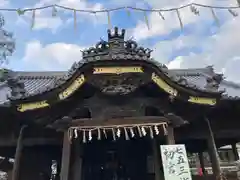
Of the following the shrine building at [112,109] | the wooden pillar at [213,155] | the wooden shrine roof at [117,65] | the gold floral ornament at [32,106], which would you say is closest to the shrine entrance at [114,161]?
the shrine building at [112,109]

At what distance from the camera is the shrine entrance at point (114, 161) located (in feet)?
28.0

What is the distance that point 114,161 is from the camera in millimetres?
8617

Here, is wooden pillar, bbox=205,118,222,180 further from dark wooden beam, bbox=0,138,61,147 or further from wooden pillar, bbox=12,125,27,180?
wooden pillar, bbox=12,125,27,180

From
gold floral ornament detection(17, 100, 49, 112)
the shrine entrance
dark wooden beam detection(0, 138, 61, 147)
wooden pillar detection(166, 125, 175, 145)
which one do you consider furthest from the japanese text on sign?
dark wooden beam detection(0, 138, 61, 147)

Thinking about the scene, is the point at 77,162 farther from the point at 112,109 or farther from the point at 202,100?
the point at 202,100

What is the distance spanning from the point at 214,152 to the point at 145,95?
7.32ft

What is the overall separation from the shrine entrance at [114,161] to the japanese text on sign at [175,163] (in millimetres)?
2570

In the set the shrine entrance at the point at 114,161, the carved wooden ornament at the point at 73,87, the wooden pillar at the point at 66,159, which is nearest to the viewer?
the wooden pillar at the point at 66,159

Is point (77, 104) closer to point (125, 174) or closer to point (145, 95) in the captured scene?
point (145, 95)

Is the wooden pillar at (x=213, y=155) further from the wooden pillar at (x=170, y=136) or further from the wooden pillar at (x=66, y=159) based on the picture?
the wooden pillar at (x=66, y=159)

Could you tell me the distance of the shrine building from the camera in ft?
21.6

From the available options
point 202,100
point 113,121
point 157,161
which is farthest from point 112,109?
point 202,100

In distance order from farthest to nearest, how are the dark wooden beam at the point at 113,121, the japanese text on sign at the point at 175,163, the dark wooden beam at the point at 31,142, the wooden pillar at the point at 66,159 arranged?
the dark wooden beam at the point at 31,142
the dark wooden beam at the point at 113,121
the wooden pillar at the point at 66,159
the japanese text on sign at the point at 175,163

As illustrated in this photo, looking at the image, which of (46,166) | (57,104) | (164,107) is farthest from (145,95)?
(46,166)
